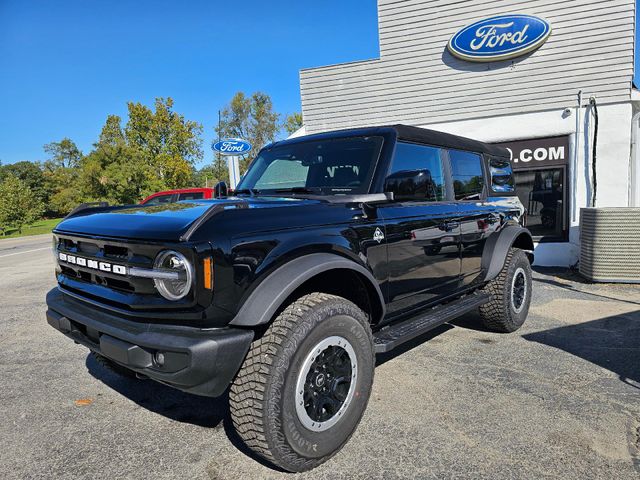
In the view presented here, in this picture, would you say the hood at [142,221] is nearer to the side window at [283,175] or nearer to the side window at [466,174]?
the side window at [283,175]

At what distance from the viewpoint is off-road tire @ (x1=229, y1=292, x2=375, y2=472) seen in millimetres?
2123

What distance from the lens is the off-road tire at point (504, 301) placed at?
173 inches

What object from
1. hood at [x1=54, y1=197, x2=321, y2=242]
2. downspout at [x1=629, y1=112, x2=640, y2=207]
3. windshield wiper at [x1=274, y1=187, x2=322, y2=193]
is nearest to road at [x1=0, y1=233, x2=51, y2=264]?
hood at [x1=54, y1=197, x2=321, y2=242]

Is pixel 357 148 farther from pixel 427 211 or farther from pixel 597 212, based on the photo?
pixel 597 212

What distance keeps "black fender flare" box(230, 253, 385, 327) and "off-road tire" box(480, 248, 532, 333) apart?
8.29 ft

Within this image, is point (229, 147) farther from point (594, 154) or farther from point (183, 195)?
point (594, 154)

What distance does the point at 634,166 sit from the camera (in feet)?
25.0

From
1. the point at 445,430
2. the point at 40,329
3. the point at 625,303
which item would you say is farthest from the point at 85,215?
the point at 625,303

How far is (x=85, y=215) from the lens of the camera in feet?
9.26

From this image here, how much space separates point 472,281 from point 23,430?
3764 mm

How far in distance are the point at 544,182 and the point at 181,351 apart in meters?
8.41

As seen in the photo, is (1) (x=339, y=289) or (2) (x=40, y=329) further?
(2) (x=40, y=329)

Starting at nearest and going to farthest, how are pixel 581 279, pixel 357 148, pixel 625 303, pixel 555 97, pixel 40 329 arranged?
pixel 357 148
pixel 40 329
pixel 625 303
pixel 581 279
pixel 555 97

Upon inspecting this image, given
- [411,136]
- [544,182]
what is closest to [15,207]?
[544,182]
